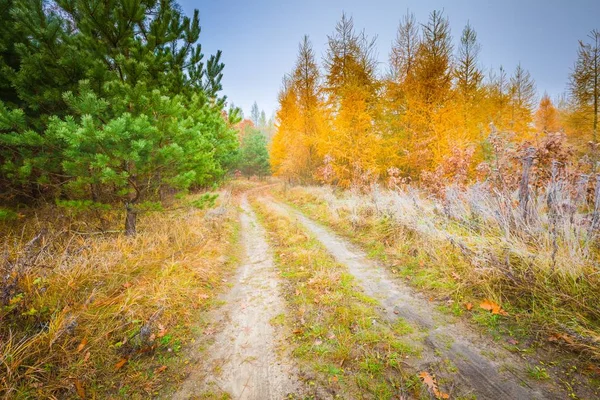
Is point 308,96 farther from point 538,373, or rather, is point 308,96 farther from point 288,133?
point 538,373

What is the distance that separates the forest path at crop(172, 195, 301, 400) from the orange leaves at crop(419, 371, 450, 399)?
3.92 feet

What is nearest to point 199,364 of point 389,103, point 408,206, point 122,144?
point 122,144

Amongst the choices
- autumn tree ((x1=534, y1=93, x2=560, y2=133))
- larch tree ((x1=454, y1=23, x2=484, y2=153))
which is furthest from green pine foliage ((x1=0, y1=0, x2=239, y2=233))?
autumn tree ((x1=534, y1=93, x2=560, y2=133))

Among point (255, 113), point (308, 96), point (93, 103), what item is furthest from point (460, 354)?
point (255, 113)

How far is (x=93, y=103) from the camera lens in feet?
12.6

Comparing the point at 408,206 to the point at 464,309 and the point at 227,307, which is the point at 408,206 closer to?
the point at 464,309

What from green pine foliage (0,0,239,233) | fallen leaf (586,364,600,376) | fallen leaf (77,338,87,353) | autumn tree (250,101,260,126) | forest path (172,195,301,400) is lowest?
forest path (172,195,301,400)

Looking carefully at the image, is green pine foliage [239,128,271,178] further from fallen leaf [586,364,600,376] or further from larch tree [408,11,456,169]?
fallen leaf [586,364,600,376]

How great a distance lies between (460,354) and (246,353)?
2387 millimetres

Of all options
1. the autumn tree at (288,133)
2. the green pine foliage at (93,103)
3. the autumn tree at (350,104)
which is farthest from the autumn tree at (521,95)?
the green pine foliage at (93,103)

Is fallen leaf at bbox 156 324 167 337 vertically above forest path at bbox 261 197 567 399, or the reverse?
fallen leaf at bbox 156 324 167 337

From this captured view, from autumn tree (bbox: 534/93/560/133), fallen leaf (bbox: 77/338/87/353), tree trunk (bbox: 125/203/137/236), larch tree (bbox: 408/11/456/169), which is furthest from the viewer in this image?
autumn tree (bbox: 534/93/560/133)

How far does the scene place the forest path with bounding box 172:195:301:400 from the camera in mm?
2242

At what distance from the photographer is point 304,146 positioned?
51.7 feet
